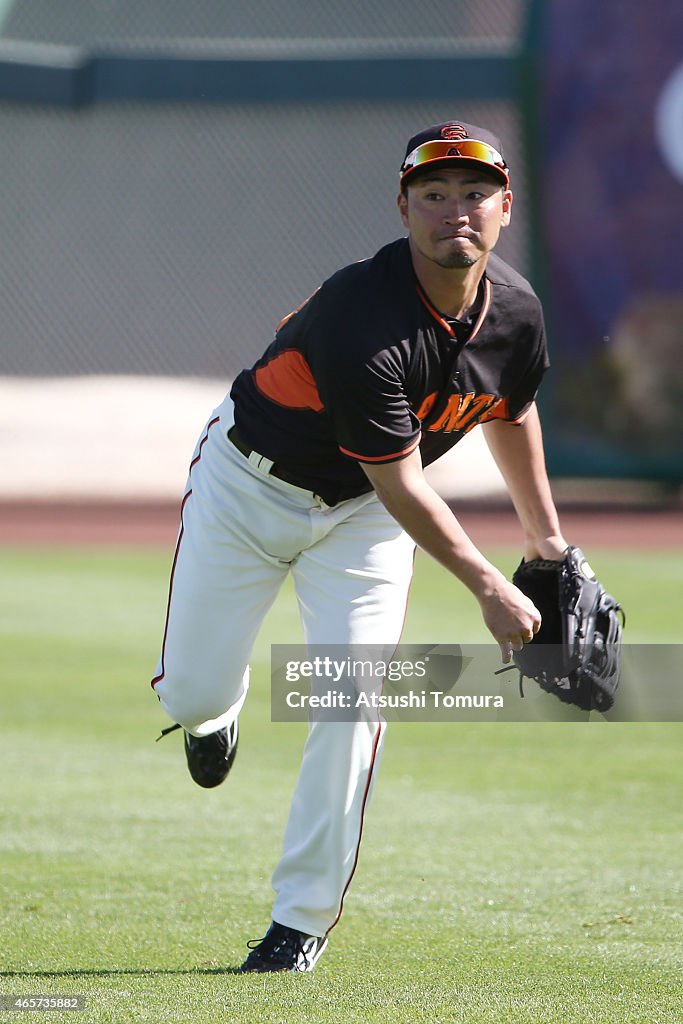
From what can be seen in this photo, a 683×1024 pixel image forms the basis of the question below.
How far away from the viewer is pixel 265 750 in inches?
235

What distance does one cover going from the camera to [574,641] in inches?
142

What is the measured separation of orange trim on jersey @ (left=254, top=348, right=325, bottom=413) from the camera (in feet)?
11.3

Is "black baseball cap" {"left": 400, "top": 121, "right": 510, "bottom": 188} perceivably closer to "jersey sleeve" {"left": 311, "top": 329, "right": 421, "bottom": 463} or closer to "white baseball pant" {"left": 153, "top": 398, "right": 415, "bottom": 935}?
"jersey sleeve" {"left": 311, "top": 329, "right": 421, "bottom": 463}

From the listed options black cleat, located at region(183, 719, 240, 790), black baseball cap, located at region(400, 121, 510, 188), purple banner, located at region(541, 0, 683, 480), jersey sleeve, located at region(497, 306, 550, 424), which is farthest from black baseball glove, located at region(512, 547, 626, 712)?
purple banner, located at region(541, 0, 683, 480)

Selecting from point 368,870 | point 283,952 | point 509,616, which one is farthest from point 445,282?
point 368,870

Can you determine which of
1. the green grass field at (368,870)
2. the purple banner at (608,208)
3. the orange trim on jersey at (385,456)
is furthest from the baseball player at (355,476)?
the purple banner at (608,208)

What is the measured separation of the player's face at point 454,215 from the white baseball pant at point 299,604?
698 millimetres

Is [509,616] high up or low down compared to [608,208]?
down

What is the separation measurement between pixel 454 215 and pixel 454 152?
0.45 feet

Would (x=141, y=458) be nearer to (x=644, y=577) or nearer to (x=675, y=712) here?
(x=644, y=577)

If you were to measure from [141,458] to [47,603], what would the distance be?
410 inches

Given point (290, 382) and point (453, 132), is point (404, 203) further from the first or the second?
point (290, 382)

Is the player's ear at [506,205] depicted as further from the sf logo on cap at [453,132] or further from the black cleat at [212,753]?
the black cleat at [212,753]

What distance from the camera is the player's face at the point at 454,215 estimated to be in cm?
317
